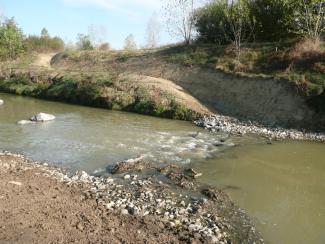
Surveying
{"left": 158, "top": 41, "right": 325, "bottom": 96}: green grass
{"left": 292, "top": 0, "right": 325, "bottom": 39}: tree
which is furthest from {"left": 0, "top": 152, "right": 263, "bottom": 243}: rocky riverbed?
{"left": 292, "top": 0, "right": 325, "bottom": 39}: tree

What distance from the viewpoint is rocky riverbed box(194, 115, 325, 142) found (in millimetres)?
21172

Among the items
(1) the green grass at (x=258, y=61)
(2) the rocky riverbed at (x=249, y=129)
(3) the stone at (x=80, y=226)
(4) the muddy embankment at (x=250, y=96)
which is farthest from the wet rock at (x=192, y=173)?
(1) the green grass at (x=258, y=61)

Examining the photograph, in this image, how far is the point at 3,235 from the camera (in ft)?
26.9

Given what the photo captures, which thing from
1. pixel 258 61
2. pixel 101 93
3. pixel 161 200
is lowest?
pixel 161 200

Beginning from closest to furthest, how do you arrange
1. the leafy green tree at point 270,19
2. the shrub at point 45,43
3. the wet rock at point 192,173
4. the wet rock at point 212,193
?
the wet rock at point 212,193 < the wet rock at point 192,173 < the leafy green tree at point 270,19 < the shrub at point 45,43

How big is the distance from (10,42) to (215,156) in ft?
135

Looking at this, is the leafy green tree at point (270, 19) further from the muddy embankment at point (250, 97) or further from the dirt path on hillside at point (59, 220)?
the dirt path on hillside at point (59, 220)

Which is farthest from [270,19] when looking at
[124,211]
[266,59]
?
[124,211]

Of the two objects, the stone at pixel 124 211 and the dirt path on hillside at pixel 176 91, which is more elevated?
the dirt path on hillside at pixel 176 91

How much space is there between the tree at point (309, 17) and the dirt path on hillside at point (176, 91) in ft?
30.0

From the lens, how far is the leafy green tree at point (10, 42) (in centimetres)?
4950

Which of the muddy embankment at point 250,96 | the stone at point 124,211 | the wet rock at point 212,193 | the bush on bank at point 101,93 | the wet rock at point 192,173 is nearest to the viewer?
the stone at point 124,211

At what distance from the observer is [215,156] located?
16.6m

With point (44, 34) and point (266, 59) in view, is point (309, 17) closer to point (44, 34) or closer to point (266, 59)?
point (266, 59)
